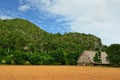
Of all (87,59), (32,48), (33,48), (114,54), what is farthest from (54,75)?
(32,48)

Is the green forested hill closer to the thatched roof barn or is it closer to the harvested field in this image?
the thatched roof barn

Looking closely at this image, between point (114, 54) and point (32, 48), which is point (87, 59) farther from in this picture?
point (32, 48)

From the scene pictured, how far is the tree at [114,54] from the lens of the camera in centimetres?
7656

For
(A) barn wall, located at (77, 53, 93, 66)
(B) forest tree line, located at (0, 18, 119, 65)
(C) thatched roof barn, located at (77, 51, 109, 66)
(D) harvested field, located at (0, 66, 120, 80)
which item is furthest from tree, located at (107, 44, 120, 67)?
(D) harvested field, located at (0, 66, 120, 80)

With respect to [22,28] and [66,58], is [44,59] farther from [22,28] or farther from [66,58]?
[22,28]

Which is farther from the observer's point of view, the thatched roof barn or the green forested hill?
the thatched roof barn

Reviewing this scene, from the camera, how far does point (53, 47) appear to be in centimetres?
13675

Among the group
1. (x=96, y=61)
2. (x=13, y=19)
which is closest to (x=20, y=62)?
(x=96, y=61)

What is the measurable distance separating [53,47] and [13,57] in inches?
2501

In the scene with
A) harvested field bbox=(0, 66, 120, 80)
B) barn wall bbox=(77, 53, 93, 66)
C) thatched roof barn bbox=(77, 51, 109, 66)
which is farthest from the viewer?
barn wall bbox=(77, 53, 93, 66)

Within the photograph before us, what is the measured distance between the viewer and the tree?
Answer: 76556 millimetres

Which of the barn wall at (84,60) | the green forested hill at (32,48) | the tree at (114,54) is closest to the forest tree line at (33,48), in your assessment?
the green forested hill at (32,48)

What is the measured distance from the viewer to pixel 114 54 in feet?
257

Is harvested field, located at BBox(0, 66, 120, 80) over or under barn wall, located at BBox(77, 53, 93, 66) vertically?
under
